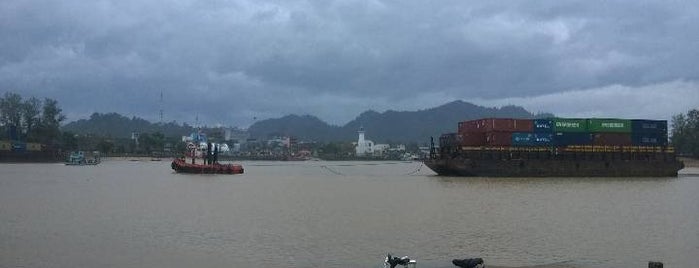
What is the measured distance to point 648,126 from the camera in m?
77.1

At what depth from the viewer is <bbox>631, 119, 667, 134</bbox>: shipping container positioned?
76562mm

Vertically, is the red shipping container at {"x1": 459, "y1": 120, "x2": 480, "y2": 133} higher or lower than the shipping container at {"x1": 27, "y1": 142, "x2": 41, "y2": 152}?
higher

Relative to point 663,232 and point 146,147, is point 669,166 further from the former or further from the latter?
point 146,147

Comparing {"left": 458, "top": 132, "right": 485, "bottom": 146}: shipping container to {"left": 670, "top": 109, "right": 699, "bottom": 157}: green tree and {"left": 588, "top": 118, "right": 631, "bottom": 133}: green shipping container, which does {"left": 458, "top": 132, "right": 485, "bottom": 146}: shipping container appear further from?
{"left": 670, "top": 109, "right": 699, "bottom": 157}: green tree

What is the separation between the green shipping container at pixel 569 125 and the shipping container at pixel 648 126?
6.27 meters

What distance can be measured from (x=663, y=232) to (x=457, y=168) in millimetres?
46690

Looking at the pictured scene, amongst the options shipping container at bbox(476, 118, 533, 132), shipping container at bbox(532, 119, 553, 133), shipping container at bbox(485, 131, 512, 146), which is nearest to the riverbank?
shipping container at bbox(532, 119, 553, 133)

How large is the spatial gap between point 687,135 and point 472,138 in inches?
3909

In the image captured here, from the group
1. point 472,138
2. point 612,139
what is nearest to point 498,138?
point 472,138

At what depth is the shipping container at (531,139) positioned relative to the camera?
7206 cm

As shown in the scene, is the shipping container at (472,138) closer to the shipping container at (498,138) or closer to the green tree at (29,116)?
the shipping container at (498,138)

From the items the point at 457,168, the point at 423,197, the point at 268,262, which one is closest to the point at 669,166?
the point at 457,168

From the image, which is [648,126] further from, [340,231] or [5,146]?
[5,146]

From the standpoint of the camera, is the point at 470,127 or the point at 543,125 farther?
the point at 470,127
